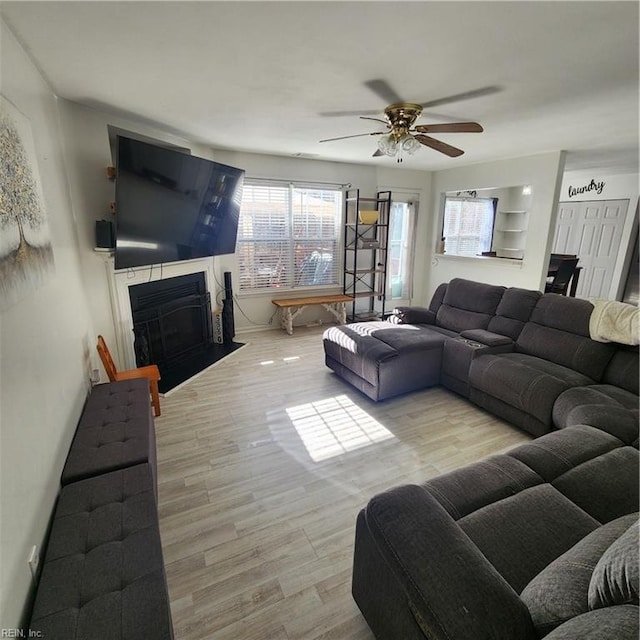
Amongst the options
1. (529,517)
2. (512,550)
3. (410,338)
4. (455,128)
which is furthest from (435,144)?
(512,550)

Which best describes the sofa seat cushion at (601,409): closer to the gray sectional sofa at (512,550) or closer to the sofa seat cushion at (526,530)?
the gray sectional sofa at (512,550)

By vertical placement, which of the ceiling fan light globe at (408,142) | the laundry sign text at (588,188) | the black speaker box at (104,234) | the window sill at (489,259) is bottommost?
the window sill at (489,259)

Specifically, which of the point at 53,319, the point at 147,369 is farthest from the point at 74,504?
the point at 147,369

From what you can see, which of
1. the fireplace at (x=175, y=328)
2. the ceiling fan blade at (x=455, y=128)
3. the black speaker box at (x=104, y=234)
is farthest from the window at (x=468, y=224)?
the black speaker box at (x=104, y=234)

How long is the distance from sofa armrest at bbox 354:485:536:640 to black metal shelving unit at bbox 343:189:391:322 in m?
4.29

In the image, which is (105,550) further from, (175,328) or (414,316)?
(414,316)

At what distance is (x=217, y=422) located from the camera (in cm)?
274

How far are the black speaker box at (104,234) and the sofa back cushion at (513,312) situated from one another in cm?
355

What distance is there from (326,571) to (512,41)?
2693 millimetres

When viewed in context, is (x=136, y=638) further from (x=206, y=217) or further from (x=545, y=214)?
(x=545, y=214)

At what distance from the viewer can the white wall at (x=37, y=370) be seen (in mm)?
1053

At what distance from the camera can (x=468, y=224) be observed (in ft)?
19.7

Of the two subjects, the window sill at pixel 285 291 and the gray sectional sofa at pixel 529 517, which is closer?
the gray sectional sofa at pixel 529 517

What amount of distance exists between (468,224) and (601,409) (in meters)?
4.65
